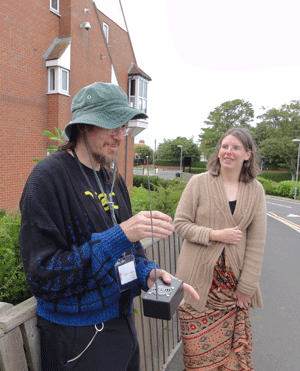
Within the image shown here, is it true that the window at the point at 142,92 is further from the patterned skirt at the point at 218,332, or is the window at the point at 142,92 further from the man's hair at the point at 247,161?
the patterned skirt at the point at 218,332

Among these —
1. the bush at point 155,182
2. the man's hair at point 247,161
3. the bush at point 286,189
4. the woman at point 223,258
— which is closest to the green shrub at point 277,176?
the bush at point 286,189

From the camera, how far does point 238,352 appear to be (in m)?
2.23

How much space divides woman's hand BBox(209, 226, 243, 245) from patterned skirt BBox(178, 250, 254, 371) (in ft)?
0.45

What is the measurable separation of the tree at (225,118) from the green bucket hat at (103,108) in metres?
42.4

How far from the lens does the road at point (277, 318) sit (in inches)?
113

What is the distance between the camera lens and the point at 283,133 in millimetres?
39438

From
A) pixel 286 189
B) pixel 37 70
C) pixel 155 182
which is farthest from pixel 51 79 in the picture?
pixel 286 189

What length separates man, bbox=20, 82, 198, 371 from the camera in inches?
42.2

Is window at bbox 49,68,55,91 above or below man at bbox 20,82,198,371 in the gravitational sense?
above

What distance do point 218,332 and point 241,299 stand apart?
31 cm

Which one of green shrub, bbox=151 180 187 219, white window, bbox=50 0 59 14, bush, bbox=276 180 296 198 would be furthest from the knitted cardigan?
bush, bbox=276 180 296 198

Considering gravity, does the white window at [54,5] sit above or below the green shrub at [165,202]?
above

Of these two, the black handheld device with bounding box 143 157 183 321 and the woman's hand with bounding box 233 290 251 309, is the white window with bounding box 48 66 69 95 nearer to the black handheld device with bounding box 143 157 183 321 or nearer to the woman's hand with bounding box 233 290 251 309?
the woman's hand with bounding box 233 290 251 309

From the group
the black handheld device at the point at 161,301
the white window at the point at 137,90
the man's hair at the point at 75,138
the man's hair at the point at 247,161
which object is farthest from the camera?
the white window at the point at 137,90
